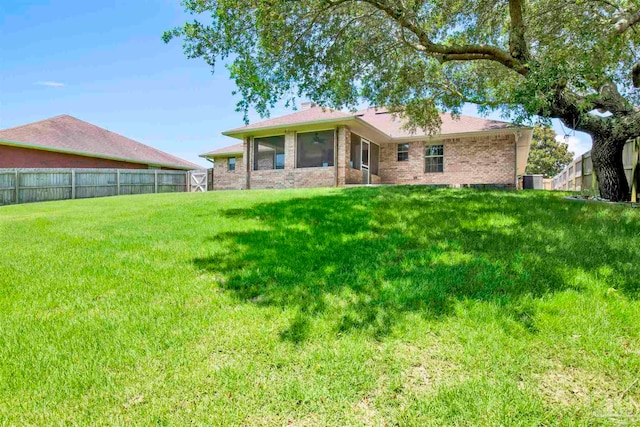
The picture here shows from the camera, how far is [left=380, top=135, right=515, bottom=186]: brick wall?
1513 centimetres

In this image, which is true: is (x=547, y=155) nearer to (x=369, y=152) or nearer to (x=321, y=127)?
(x=369, y=152)

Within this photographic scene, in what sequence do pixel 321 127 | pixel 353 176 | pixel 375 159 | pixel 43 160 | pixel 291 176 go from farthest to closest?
pixel 43 160 → pixel 375 159 → pixel 291 176 → pixel 353 176 → pixel 321 127

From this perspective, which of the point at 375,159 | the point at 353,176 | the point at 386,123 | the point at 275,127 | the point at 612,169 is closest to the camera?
the point at 612,169

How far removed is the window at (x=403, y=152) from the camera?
1692 centimetres

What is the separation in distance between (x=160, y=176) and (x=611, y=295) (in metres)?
21.0

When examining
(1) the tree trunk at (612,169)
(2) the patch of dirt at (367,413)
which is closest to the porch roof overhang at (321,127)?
(1) the tree trunk at (612,169)

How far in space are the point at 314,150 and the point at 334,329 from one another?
13.4 meters

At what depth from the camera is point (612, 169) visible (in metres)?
7.50

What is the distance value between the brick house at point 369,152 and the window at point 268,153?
1.9 inches

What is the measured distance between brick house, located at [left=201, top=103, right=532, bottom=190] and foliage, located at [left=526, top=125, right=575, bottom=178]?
29.2 m

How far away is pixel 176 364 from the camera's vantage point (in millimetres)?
2328

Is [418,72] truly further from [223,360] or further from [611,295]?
[223,360]

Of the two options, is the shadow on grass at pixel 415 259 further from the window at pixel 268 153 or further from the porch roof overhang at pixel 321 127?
the window at pixel 268 153

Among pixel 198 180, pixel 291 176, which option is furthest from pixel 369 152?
pixel 198 180
